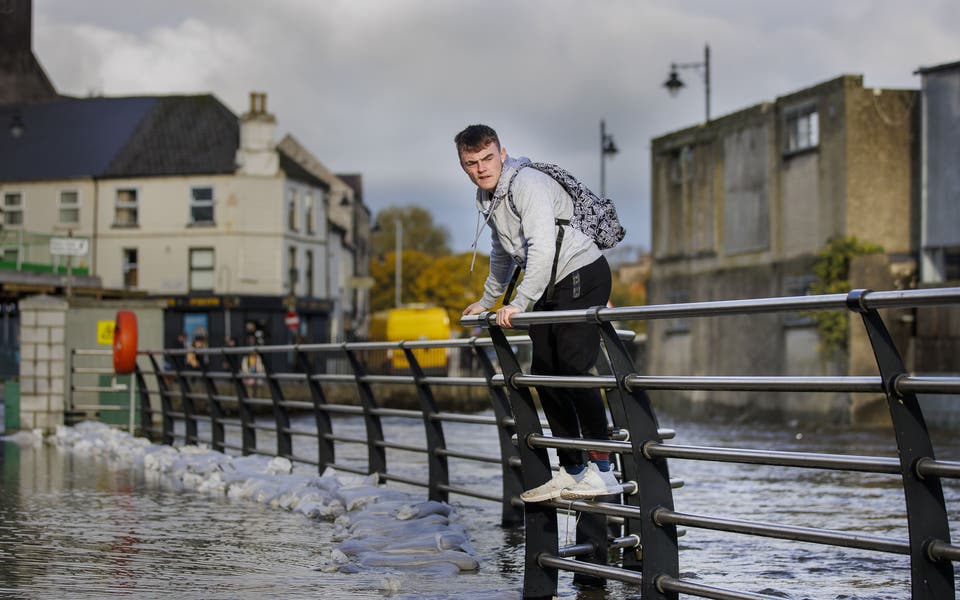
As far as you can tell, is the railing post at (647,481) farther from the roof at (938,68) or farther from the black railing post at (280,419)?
the roof at (938,68)

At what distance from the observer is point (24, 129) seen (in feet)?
192

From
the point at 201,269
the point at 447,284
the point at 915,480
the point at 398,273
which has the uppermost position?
the point at 398,273

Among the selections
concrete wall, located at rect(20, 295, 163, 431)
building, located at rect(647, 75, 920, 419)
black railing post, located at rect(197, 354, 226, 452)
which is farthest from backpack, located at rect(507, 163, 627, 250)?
building, located at rect(647, 75, 920, 419)

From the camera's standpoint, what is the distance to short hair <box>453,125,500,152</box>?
5520 millimetres

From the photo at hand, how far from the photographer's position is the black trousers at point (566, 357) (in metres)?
5.32

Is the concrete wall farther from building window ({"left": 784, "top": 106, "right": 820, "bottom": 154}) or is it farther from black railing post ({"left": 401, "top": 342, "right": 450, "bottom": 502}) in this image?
building window ({"left": 784, "top": 106, "right": 820, "bottom": 154})

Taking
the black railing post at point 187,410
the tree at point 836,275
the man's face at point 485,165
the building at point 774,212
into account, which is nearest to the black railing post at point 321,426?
the black railing post at point 187,410

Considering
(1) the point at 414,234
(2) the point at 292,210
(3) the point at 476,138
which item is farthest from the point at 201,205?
(1) the point at 414,234

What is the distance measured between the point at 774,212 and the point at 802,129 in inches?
92.6

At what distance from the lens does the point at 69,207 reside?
56500mm

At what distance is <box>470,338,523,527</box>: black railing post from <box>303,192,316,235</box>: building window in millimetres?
52037

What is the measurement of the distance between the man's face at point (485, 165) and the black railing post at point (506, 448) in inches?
75.8

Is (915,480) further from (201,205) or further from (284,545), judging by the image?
(201,205)

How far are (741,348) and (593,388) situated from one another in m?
30.8
